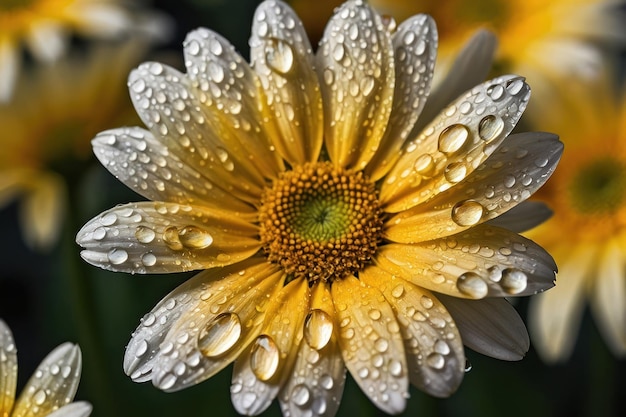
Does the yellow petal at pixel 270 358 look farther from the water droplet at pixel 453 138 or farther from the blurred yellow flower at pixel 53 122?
the blurred yellow flower at pixel 53 122

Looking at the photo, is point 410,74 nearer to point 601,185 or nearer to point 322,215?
point 322,215

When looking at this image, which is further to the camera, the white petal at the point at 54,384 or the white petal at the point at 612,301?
the white petal at the point at 612,301

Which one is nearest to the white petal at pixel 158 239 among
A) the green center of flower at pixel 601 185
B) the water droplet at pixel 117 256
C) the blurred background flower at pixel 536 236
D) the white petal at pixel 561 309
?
the water droplet at pixel 117 256

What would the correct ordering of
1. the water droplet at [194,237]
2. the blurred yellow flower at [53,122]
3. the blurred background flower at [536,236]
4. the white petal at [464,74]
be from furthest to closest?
the blurred yellow flower at [53,122]
the blurred background flower at [536,236]
the white petal at [464,74]
the water droplet at [194,237]

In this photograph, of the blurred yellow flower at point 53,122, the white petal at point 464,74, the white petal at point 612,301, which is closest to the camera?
the white petal at point 464,74

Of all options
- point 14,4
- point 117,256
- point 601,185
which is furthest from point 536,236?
point 14,4

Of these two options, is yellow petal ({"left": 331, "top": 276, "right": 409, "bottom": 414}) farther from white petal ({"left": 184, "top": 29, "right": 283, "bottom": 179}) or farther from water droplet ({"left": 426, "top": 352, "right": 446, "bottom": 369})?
white petal ({"left": 184, "top": 29, "right": 283, "bottom": 179})
